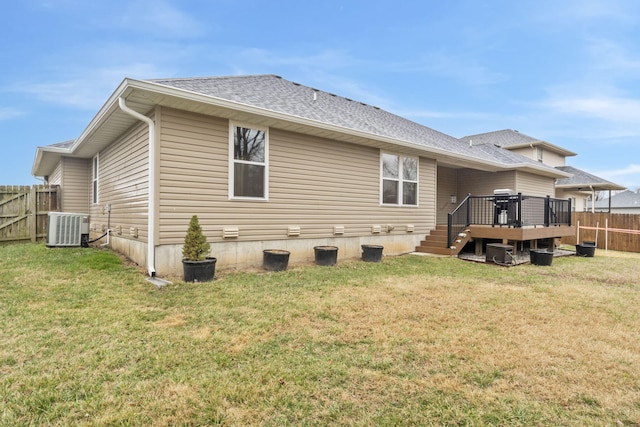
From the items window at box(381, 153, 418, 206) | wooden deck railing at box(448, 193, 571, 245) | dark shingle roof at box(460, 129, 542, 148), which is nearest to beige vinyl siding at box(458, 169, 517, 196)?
wooden deck railing at box(448, 193, 571, 245)

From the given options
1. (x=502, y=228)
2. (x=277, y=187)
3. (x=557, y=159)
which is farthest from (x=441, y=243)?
(x=557, y=159)

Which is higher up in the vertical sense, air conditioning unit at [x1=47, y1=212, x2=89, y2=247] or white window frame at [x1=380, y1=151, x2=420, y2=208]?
white window frame at [x1=380, y1=151, x2=420, y2=208]

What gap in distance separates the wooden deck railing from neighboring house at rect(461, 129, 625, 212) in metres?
6.90

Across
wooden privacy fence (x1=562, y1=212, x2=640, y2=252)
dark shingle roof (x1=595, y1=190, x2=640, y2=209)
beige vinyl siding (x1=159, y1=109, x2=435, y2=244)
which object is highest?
dark shingle roof (x1=595, y1=190, x2=640, y2=209)

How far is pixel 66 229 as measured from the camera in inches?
324

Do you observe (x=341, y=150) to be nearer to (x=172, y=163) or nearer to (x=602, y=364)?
(x=172, y=163)

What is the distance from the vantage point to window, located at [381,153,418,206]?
9281 millimetres

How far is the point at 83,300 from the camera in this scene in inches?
168

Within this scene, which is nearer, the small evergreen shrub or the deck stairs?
the small evergreen shrub

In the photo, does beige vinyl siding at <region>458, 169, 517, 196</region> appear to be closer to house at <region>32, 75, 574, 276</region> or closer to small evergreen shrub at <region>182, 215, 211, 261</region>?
house at <region>32, 75, 574, 276</region>

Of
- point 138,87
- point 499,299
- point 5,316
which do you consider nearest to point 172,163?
point 138,87

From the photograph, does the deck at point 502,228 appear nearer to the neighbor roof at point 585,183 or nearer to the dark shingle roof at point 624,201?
the neighbor roof at point 585,183

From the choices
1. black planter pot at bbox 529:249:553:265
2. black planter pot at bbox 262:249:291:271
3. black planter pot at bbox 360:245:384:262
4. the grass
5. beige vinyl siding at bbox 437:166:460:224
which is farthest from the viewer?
beige vinyl siding at bbox 437:166:460:224

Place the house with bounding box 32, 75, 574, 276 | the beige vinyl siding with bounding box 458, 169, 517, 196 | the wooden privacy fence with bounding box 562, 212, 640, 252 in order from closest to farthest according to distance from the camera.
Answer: the house with bounding box 32, 75, 574, 276 → the beige vinyl siding with bounding box 458, 169, 517, 196 → the wooden privacy fence with bounding box 562, 212, 640, 252
